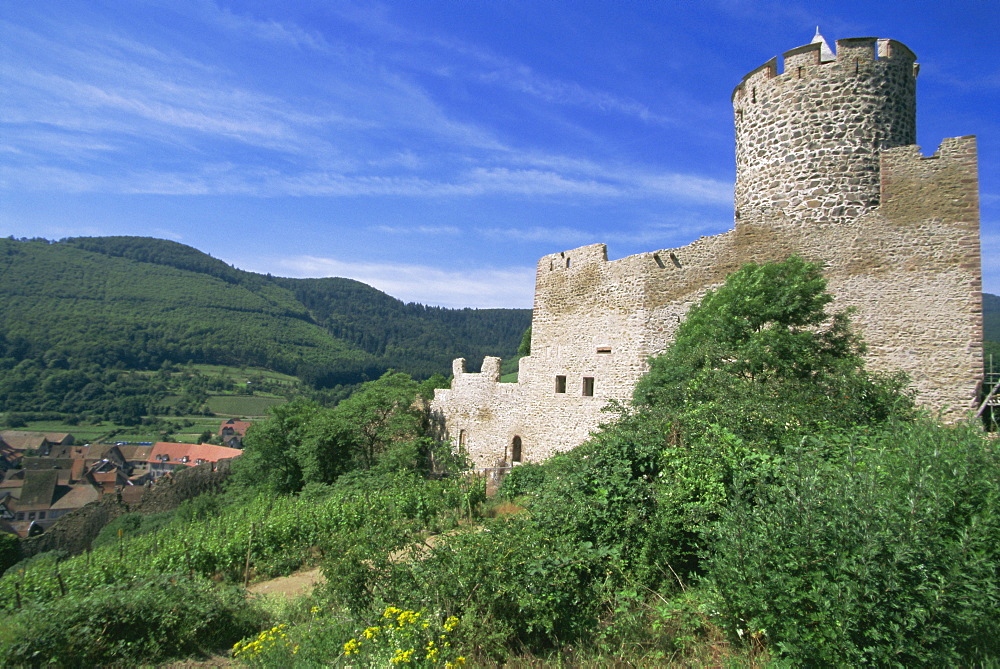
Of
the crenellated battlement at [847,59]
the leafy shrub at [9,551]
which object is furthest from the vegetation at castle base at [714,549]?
the leafy shrub at [9,551]

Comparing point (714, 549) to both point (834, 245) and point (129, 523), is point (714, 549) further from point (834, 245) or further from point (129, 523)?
point (129, 523)

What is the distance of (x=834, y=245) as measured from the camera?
41.9 ft

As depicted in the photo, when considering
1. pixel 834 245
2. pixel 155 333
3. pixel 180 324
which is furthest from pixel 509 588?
pixel 180 324

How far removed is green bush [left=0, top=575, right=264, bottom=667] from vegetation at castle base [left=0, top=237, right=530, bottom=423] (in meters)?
90.7

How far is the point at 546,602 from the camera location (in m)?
6.52

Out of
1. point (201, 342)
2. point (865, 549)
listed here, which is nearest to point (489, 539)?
point (865, 549)

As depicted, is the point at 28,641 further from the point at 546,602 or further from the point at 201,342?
the point at 201,342

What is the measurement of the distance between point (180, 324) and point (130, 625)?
16569 centimetres

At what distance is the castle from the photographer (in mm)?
11414

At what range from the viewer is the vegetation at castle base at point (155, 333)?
12088 cm

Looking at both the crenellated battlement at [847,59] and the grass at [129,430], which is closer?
the crenellated battlement at [847,59]

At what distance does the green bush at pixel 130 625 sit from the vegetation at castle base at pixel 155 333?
298 ft

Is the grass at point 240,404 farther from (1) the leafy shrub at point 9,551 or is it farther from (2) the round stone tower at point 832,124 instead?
(2) the round stone tower at point 832,124

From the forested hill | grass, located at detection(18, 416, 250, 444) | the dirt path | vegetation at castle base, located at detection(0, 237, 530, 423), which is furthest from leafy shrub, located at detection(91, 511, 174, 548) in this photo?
the forested hill
